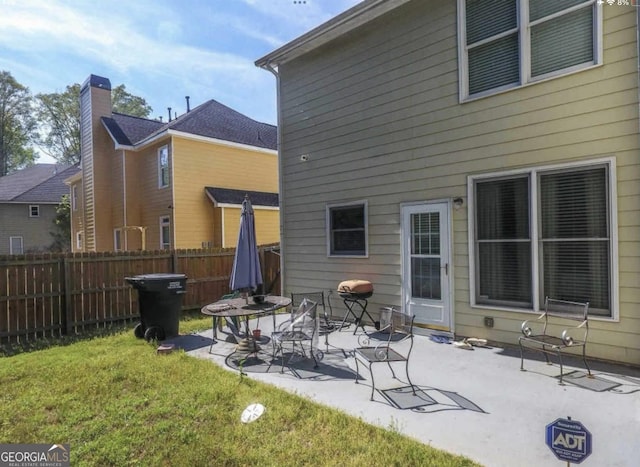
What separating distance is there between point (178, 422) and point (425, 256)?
404cm

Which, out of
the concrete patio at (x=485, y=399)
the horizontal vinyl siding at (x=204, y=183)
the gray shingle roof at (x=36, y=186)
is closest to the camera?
the concrete patio at (x=485, y=399)

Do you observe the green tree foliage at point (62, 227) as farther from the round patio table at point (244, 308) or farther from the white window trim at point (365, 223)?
the round patio table at point (244, 308)

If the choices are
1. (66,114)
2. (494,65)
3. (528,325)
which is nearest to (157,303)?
(528,325)

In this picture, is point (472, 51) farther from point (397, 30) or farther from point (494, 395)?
point (494, 395)

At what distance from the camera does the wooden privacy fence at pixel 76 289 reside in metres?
6.18

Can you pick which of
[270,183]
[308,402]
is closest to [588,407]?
[308,402]

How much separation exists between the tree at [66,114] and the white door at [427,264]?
33.2 meters

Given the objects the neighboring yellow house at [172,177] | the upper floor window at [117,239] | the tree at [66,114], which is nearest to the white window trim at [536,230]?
the neighboring yellow house at [172,177]

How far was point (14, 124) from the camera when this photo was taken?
1240 inches

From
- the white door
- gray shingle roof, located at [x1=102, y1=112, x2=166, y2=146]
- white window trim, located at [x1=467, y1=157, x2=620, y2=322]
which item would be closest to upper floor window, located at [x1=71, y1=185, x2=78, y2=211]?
gray shingle roof, located at [x1=102, y1=112, x2=166, y2=146]

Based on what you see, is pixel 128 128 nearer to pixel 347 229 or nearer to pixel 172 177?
pixel 172 177

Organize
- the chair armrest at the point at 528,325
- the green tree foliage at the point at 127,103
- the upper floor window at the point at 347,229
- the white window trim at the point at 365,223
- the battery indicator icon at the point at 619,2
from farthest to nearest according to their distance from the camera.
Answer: the green tree foliage at the point at 127,103, the upper floor window at the point at 347,229, the white window trim at the point at 365,223, the chair armrest at the point at 528,325, the battery indicator icon at the point at 619,2

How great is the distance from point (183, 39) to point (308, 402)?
841 cm

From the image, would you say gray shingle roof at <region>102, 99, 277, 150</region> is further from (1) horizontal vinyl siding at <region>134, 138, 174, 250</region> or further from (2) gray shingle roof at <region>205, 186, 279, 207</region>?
(2) gray shingle roof at <region>205, 186, 279, 207</region>
